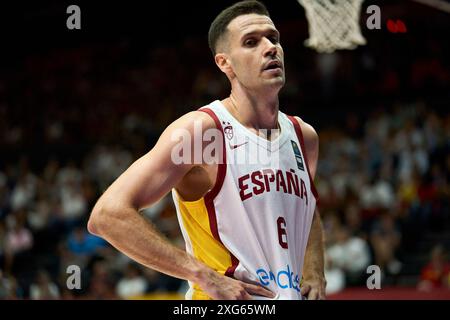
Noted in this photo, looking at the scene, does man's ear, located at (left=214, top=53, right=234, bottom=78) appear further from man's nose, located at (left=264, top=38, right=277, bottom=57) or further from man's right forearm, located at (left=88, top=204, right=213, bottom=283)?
man's right forearm, located at (left=88, top=204, right=213, bottom=283)

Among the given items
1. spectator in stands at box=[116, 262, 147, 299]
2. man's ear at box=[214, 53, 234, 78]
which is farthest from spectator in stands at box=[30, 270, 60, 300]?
man's ear at box=[214, 53, 234, 78]

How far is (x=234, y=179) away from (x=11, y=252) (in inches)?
480

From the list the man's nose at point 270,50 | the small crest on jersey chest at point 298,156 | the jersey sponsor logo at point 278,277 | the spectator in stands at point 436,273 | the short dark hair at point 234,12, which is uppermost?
the short dark hair at point 234,12

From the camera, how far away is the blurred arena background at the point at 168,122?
13.1 m

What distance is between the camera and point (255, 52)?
4629mm

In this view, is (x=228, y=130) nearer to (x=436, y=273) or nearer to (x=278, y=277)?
(x=278, y=277)

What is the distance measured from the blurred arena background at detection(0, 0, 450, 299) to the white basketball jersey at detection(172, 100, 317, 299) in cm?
680

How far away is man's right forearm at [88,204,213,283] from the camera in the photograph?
404 cm

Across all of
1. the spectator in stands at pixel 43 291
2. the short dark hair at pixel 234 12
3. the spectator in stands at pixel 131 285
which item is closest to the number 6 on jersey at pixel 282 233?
the short dark hair at pixel 234 12

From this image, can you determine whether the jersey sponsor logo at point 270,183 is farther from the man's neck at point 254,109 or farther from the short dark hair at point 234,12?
the short dark hair at point 234,12

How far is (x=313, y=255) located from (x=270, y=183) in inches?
25.0

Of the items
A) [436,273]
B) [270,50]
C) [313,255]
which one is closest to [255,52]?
[270,50]

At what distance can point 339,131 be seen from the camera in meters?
16.7
